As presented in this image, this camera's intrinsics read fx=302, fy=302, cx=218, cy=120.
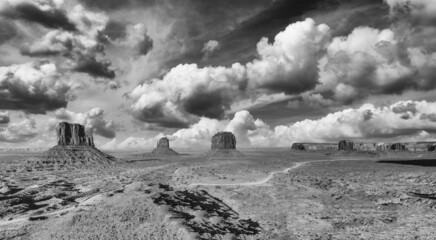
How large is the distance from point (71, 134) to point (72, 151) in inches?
448

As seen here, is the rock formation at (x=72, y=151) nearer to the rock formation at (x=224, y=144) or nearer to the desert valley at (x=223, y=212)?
the desert valley at (x=223, y=212)

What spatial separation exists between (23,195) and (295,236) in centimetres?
4666

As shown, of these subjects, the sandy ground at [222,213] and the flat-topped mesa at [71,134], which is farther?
the flat-topped mesa at [71,134]

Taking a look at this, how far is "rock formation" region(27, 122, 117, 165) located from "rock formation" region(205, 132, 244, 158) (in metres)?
60.8

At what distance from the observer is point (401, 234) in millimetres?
32344

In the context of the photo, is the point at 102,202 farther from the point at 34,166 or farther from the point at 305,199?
the point at 34,166

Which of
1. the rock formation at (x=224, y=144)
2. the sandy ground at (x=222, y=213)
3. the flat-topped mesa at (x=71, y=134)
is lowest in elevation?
the sandy ground at (x=222, y=213)

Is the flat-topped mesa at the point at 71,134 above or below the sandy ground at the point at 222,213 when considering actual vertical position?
above

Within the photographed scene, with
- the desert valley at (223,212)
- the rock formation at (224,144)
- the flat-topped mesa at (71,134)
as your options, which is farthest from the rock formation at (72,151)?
the rock formation at (224,144)

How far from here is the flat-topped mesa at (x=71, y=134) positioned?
128 metres

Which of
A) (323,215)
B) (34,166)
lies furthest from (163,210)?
(34,166)

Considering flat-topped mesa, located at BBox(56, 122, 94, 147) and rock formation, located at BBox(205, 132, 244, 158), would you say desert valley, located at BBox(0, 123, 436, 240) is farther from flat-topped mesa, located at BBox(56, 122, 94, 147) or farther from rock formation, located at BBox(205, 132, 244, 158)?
rock formation, located at BBox(205, 132, 244, 158)

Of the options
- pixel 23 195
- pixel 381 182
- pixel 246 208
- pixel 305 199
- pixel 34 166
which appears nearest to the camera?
pixel 246 208

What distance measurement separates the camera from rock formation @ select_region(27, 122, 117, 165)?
113 m
